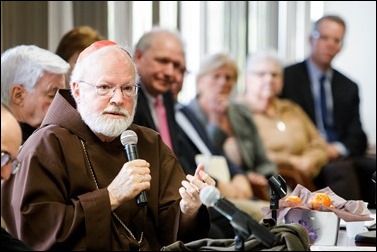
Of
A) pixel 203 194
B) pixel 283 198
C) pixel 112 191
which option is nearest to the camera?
pixel 203 194

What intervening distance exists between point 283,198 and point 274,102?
4.72m

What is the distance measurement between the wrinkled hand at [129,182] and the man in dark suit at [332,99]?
554 cm

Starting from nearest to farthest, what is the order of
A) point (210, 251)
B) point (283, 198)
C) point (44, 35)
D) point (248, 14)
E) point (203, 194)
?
point (203, 194)
point (210, 251)
point (283, 198)
point (44, 35)
point (248, 14)

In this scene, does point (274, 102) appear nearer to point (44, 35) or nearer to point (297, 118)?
point (297, 118)

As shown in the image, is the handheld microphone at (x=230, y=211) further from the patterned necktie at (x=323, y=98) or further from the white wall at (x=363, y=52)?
the white wall at (x=363, y=52)

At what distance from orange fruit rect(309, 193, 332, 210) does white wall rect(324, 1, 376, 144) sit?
22.2ft

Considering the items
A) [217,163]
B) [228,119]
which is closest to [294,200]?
[217,163]

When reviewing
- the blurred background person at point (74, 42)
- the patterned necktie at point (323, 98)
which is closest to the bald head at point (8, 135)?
the blurred background person at point (74, 42)

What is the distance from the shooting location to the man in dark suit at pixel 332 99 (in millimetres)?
9883

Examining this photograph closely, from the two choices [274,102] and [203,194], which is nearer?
[203,194]

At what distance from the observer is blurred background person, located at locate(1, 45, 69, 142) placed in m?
5.40

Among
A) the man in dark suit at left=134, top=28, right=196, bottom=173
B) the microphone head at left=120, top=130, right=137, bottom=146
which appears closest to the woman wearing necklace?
the man in dark suit at left=134, top=28, right=196, bottom=173

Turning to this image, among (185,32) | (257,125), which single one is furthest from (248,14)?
(257,125)

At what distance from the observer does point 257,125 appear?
9.20 metres
